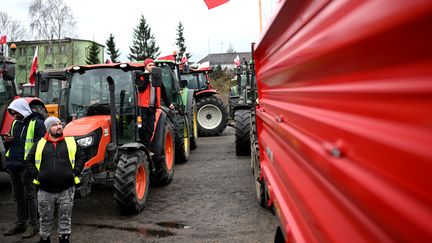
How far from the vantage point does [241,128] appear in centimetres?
859

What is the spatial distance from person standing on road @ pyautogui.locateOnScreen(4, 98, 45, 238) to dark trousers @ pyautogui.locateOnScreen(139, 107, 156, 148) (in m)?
1.77

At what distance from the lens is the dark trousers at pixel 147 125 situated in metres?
6.42

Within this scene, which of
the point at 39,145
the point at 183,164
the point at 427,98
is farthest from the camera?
the point at 183,164

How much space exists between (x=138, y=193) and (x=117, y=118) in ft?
3.97

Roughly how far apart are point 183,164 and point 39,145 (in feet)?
17.0

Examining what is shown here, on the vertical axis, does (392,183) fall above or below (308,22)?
below

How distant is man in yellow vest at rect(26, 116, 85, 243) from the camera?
409 centimetres

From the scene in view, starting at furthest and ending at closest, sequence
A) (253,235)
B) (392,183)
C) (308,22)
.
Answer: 1. (253,235)
2. (308,22)
3. (392,183)

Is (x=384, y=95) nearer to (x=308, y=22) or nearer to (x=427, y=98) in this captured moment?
(x=427, y=98)

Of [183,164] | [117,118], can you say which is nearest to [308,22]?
[117,118]

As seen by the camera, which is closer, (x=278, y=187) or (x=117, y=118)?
(x=278, y=187)

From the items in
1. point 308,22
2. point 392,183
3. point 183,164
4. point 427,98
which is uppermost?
point 308,22

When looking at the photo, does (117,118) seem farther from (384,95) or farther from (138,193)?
(384,95)

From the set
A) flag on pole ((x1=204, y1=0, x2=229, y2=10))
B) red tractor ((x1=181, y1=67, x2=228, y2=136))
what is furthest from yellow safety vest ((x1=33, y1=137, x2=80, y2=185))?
red tractor ((x1=181, y1=67, x2=228, y2=136))
